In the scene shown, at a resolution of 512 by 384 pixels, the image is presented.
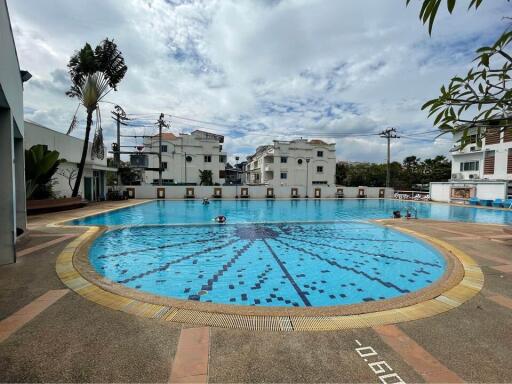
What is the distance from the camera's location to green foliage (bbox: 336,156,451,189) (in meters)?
46.7

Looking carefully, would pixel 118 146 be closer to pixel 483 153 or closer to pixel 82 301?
pixel 82 301

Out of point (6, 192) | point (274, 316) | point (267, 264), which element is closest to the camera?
point (274, 316)

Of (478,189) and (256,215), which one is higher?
(478,189)

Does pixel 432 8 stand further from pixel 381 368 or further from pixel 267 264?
pixel 267 264

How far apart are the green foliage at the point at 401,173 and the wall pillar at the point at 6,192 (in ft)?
176

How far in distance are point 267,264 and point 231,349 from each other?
18.3ft

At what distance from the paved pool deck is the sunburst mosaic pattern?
2.64 m

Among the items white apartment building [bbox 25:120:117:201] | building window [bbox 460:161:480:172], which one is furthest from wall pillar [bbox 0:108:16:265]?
building window [bbox 460:161:480:172]

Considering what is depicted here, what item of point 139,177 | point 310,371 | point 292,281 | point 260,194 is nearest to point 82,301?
point 310,371

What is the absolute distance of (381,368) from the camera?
267 cm

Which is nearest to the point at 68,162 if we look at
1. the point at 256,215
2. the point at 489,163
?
the point at 256,215

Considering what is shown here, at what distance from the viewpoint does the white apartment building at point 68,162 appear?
51.6 ft

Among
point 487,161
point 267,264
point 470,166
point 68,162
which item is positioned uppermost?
point 487,161

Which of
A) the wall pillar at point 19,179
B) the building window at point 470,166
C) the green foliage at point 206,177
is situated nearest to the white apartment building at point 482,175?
the building window at point 470,166
